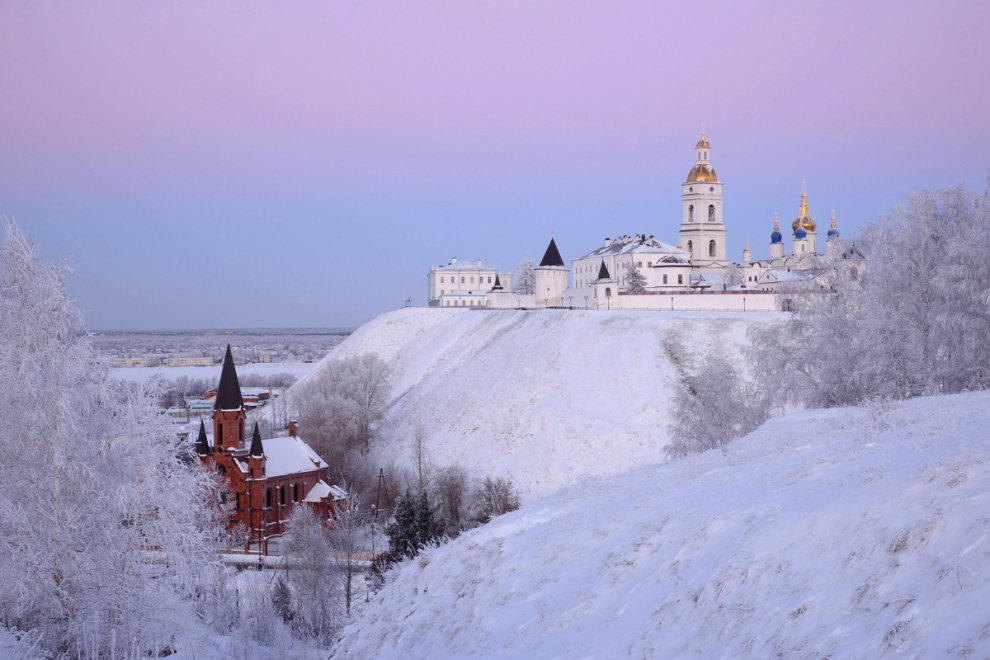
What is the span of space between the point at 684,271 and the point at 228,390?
2763 inches

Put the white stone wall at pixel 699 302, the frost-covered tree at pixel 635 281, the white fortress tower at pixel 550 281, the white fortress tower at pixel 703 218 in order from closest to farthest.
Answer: the white stone wall at pixel 699 302
the frost-covered tree at pixel 635 281
the white fortress tower at pixel 550 281
the white fortress tower at pixel 703 218

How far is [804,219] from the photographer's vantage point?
128m

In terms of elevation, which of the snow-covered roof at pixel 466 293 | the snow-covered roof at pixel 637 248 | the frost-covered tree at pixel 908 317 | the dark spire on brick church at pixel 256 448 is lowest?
the dark spire on brick church at pixel 256 448

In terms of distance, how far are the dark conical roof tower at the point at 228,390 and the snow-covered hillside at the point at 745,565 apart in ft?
100

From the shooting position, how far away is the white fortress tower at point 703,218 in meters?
119

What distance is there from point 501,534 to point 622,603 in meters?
5.55

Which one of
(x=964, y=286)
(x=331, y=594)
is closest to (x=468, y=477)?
(x=331, y=594)

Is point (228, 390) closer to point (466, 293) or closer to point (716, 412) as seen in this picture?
point (716, 412)

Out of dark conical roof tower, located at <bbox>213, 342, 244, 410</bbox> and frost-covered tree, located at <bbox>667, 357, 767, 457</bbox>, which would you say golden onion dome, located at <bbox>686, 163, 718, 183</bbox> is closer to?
frost-covered tree, located at <bbox>667, 357, 767, 457</bbox>

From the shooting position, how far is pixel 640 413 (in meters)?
62.3

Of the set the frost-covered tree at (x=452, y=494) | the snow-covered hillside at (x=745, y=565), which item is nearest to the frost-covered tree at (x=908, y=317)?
the snow-covered hillside at (x=745, y=565)

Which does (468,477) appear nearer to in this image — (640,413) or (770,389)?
(640,413)

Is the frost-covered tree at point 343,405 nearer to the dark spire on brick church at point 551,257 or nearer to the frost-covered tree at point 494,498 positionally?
the frost-covered tree at point 494,498

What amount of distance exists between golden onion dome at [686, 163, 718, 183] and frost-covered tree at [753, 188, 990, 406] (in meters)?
81.3
